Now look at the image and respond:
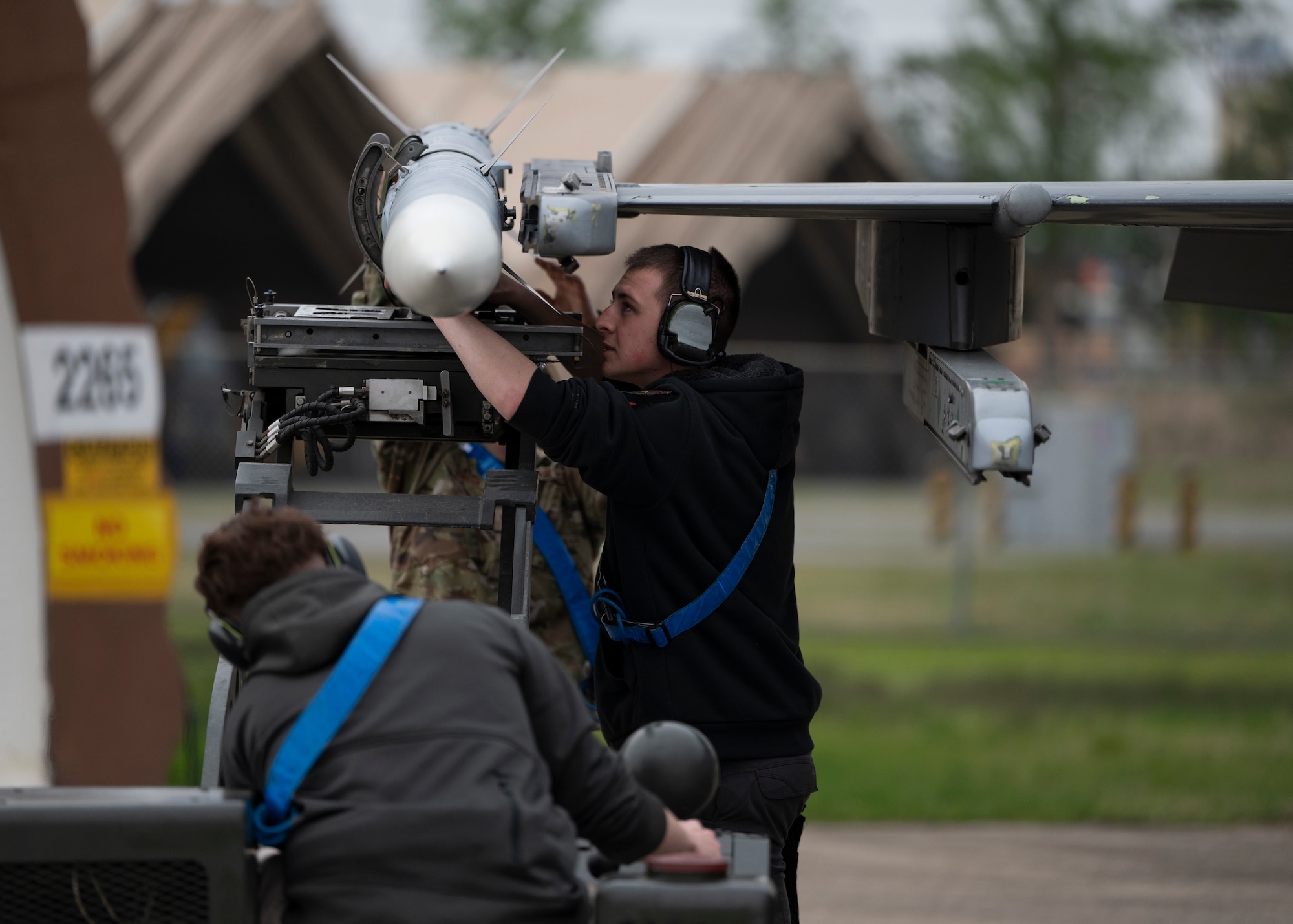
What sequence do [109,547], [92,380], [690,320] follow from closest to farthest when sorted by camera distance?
1. [690,320]
2. [92,380]
3. [109,547]

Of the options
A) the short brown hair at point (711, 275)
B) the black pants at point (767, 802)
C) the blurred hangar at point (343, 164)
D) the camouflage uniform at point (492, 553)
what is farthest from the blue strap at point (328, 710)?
the blurred hangar at point (343, 164)

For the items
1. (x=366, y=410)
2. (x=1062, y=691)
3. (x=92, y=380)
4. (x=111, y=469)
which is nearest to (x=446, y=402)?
(x=366, y=410)

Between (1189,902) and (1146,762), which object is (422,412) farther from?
(1146,762)

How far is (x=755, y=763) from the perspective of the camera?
11.8 feet

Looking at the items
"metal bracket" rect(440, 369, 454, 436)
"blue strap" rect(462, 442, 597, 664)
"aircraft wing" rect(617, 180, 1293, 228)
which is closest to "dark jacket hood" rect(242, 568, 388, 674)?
"metal bracket" rect(440, 369, 454, 436)

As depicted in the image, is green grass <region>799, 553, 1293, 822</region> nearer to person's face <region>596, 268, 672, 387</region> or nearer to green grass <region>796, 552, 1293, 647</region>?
green grass <region>796, 552, 1293, 647</region>

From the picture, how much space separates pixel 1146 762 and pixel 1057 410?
4446 millimetres

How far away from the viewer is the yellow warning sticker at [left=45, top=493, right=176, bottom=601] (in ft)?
24.1

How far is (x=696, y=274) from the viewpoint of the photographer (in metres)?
3.72

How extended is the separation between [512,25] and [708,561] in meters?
37.2

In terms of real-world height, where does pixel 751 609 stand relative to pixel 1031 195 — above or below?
below

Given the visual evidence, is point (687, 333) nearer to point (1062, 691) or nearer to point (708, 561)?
point (708, 561)

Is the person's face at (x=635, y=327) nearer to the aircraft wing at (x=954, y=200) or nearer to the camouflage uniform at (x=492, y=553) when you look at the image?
the aircraft wing at (x=954, y=200)

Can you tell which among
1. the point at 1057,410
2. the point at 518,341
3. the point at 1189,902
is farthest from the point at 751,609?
the point at 1057,410
